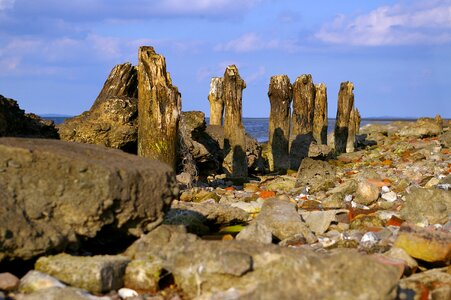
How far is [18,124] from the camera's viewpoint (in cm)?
1147

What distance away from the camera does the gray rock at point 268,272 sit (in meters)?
4.70

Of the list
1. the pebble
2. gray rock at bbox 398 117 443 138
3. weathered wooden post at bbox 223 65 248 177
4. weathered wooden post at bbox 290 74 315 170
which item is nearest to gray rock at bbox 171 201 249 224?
the pebble

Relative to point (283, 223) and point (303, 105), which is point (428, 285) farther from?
point (303, 105)

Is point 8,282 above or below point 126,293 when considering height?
above

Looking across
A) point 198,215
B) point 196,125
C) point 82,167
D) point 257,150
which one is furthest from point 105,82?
point 82,167

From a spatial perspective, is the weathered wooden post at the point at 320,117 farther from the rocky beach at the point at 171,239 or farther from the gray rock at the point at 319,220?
the gray rock at the point at 319,220

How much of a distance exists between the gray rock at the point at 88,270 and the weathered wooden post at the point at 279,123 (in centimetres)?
1625

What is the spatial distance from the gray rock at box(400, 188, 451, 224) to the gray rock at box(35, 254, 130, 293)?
496 centimetres

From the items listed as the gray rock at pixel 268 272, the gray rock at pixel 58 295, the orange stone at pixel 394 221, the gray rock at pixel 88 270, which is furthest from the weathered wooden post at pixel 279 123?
the gray rock at pixel 58 295

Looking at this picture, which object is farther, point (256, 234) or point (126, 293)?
point (256, 234)

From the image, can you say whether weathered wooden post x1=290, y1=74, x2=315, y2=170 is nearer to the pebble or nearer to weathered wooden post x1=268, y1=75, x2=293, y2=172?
weathered wooden post x1=268, y1=75, x2=293, y2=172

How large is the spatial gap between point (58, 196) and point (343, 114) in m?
25.0

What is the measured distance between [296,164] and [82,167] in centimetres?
1802

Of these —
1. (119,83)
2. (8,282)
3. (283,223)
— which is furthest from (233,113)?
(8,282)
